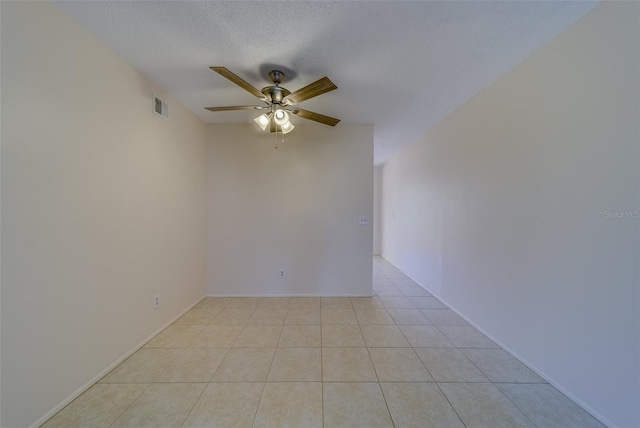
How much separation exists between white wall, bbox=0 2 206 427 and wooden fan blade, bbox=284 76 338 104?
139 centimetres

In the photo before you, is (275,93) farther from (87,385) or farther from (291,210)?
(87,385)

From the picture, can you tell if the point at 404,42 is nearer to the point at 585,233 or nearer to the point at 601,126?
the point at 601,126

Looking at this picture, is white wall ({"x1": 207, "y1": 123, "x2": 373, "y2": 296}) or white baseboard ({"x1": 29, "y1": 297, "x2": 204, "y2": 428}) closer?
white baseboard ({"x1": 29, "y1": 297, "x2": 204, "y2": 428})

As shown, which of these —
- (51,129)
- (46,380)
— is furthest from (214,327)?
(51,129)

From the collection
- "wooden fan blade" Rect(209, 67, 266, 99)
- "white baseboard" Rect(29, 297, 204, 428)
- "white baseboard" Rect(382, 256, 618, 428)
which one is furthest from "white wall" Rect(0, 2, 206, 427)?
"white baseboard" Rect(382, 256, 618, 428)

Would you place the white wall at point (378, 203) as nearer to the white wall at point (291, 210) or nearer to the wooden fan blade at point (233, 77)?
the white wall at point (291, 210)

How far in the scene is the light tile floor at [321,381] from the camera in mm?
1405

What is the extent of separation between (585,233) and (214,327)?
10.4 feet

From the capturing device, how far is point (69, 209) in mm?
1508

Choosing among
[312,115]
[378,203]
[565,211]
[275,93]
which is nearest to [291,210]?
[312,115]

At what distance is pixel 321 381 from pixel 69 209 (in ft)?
6.77

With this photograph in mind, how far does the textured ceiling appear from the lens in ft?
4.72

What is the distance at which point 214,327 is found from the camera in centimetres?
249

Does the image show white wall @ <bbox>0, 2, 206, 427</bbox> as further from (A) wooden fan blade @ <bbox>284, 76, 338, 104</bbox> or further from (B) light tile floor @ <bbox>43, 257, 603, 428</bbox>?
(A) wooden fan blade @ <bbox>284, 76, 338, 104</bbox>
